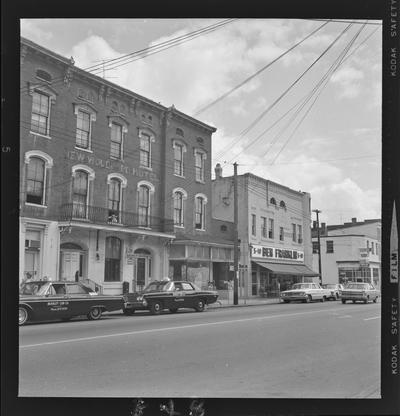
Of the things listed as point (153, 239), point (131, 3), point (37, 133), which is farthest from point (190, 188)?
point (131, 3)

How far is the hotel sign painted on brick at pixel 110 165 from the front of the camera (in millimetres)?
5004

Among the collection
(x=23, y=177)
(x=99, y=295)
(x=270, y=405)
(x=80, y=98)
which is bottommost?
(x=270, y=405)

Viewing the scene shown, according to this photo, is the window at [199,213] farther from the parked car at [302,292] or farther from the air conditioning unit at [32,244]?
the air conditioning unit at [32,244]

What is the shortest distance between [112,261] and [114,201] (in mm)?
627

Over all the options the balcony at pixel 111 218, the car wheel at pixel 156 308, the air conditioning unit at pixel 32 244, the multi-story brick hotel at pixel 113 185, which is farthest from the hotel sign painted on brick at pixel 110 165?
the car wheel at pixel 156 308

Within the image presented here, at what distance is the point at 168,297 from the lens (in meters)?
5.81

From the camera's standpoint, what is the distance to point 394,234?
3.41 meters

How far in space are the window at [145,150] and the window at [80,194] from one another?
59 centimetres

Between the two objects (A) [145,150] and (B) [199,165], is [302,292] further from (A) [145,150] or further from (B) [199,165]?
(A) [145,150]

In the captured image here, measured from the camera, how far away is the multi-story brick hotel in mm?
4551

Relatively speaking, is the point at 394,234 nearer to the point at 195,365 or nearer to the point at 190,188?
the point at 195,365

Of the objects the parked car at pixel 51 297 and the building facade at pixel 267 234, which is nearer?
the parked car at pixel 51 297

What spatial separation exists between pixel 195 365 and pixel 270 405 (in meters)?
1.02

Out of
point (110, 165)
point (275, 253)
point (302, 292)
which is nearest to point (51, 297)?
point (110, 165)
